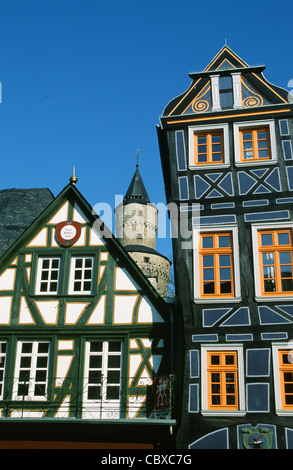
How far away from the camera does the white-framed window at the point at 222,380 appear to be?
13.8 m

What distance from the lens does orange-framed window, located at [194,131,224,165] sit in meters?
16.3

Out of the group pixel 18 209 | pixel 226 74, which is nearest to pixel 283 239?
pixel 226 74

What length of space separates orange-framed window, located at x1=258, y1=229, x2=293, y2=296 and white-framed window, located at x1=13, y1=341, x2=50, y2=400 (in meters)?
6.34

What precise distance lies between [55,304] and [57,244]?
186 cm

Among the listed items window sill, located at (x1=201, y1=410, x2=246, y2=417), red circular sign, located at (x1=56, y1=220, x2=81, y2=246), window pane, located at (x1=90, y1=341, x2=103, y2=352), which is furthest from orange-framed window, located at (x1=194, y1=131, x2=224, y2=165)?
window sill, located at (x1=201, y1=410, x2=246, y2=417)

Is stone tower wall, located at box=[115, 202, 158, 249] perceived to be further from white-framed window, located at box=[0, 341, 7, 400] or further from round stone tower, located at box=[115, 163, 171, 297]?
white-framed window, located at box=[0, 341, 7, 400]

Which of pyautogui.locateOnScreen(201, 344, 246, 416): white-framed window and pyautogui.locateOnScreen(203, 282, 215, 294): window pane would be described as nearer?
pyautogui.locateOnScreen(201, 344, 246, 416): white-framed window

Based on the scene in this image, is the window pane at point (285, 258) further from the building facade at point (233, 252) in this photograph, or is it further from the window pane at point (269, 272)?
the window pane at point (269, 272)

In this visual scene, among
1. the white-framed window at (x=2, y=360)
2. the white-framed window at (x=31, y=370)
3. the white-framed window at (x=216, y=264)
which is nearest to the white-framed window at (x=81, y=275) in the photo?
the white-framed window at (x=31, y=370)

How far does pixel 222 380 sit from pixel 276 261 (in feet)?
11.0

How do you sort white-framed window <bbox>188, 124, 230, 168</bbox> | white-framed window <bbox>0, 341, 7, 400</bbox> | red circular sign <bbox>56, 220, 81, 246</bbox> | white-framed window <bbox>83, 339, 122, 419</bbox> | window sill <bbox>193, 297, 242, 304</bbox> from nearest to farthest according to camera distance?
window sill <bbox>193, 297, 242, 304</bbox>
white-framed window <bbox>83, 339, 122, 419</bbox>
white-framed window <bbox>0, 341, 7, 400</bbox>
white-framed window <bbox>188, 124, 230, 168</bbox>
red circular sign <bbox>56, 220, 81, 246</bbox>

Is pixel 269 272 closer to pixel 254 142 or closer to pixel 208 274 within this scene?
pixel 208 274
